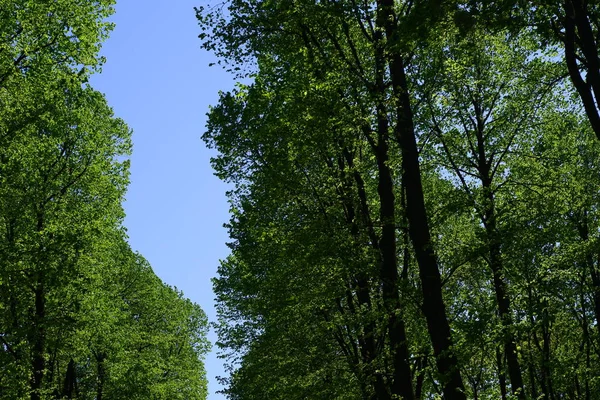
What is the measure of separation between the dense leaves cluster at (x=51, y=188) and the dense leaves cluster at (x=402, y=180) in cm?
464

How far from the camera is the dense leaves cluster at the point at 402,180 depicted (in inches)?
447

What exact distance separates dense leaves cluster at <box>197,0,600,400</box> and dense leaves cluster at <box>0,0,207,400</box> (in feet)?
15.2

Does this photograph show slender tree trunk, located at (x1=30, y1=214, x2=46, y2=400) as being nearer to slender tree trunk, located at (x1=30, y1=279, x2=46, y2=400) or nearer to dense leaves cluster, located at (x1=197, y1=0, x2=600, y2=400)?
slender tree trunk, located at (x1=30, y1=279, x2=46, y2=400)

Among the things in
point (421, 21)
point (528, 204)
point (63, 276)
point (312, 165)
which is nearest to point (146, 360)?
point (63, 276)

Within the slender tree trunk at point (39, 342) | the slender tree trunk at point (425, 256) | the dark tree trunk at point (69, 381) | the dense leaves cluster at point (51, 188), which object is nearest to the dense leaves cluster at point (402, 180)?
the slender tree trunk at point (425, 256)

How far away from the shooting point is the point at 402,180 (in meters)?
14.9

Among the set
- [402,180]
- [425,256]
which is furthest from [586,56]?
[402,180]

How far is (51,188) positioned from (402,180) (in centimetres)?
1293

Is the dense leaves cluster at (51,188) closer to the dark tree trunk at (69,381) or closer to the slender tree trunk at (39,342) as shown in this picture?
the slender tree trunk at (39,342)

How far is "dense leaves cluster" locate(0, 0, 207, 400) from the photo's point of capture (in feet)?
56.2

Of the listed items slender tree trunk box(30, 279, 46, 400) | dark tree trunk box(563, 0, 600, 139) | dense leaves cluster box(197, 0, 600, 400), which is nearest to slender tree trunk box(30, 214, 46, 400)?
slender tree trunk box(30, 279, 46, 400)

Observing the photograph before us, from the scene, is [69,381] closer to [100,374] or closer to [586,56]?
[100,374]

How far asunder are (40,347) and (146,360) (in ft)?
54.2

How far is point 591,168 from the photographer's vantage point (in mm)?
26734
